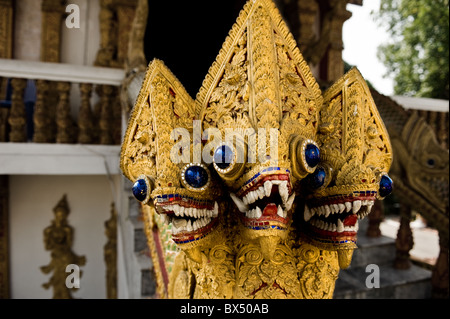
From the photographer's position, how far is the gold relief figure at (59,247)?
3.33m

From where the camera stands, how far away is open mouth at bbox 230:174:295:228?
2.77 ft

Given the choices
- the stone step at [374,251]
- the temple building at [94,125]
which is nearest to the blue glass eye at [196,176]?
the temple building at [94,125]

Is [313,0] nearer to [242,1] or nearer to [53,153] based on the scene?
[242,1]

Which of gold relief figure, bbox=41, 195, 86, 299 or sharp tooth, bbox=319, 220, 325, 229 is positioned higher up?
sharp tooth, bbox=319, 220, 325, 229

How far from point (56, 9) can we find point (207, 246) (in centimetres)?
331

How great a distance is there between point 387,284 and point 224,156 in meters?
2.39

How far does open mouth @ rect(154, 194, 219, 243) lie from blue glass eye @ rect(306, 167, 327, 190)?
12.7 inches

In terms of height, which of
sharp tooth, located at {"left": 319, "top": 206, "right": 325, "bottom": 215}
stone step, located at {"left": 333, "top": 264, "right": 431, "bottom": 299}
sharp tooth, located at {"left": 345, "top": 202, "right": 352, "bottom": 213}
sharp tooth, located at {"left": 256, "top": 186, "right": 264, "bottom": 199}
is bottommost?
stone step, located at {"left": 333, "top": 264, "right": 431, "bottom": 299}

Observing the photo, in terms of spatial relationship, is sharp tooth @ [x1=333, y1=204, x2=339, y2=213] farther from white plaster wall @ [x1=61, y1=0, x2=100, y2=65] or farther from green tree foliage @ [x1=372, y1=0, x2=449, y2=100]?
green tree foliage @ [x1=372, y1=0, x2=449, y2=100]

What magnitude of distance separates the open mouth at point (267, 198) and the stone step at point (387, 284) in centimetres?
176

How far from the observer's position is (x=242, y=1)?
138 inches

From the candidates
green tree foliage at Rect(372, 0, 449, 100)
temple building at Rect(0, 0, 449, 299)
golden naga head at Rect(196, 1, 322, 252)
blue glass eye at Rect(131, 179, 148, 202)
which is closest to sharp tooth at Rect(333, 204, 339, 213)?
golden naga head at Rect(196, 1, 322, 252)

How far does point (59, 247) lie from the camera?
337 cm

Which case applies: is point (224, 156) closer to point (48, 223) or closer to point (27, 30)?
point (48, 223)
